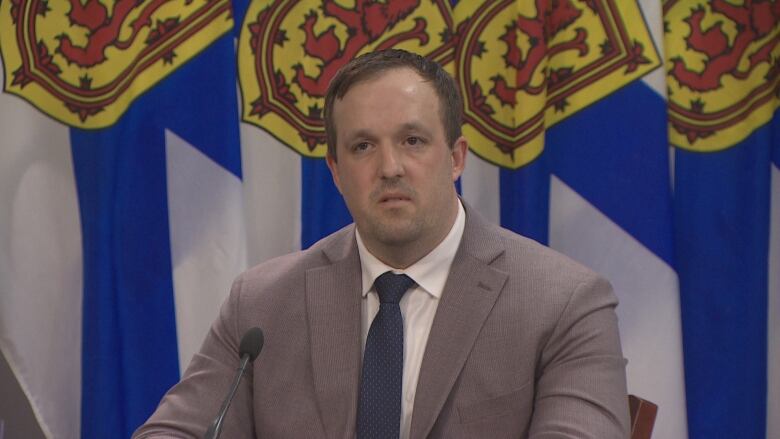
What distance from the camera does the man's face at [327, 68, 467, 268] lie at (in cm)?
200

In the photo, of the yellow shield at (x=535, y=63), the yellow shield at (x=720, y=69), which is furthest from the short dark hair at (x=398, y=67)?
the yellow shield at (x=720, y=69)

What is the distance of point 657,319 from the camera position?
2781mm

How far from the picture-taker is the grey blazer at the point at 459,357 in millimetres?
1877

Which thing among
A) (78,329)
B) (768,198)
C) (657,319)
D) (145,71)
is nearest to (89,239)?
(78,329)

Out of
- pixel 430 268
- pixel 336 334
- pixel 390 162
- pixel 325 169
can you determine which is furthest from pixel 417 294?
pixel 325 169

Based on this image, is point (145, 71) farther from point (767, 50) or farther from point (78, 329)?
point (767, 50)

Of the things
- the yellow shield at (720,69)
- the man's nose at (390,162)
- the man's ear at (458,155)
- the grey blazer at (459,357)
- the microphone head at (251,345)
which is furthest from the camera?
the yellow shield at (720,69)

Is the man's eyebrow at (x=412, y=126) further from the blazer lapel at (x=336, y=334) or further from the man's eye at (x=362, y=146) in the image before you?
the blazer lapel at (x=336, y=334)

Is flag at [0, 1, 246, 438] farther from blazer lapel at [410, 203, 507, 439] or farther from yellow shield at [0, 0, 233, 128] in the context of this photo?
blazer lapel at [410, 203, 507, 439]

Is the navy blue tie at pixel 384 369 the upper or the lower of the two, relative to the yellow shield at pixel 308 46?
lower

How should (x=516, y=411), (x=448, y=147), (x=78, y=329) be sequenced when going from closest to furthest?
(x=516, y=411) → (x=448, y=147) → (x=78, y=329)

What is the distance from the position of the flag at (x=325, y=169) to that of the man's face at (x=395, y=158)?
821mm

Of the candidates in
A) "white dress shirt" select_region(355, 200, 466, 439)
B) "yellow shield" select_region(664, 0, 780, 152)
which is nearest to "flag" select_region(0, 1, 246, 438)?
"white dress shirt" select_region(355, 200, 466, 439)

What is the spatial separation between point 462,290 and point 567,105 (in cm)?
101
